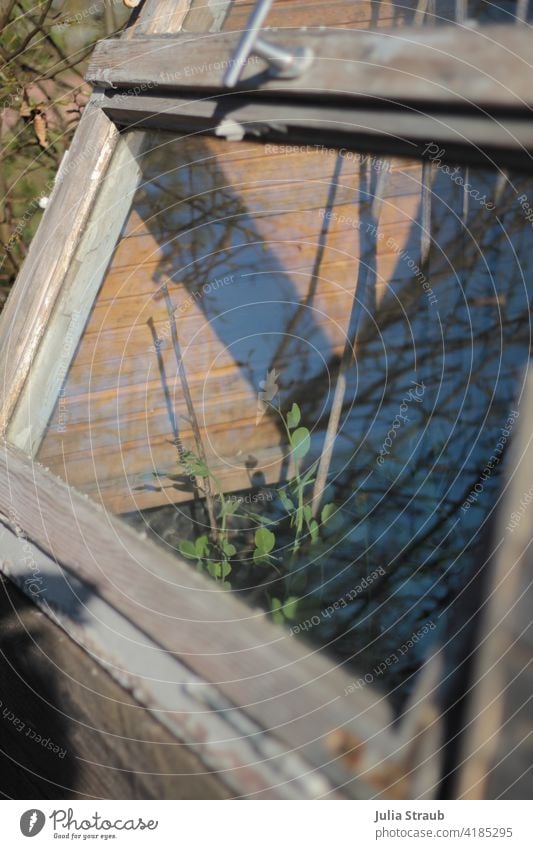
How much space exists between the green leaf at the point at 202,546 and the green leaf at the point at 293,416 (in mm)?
219

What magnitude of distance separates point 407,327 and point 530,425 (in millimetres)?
508

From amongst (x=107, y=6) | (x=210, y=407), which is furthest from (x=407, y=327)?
(x=107, y=6)

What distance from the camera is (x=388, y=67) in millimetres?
771

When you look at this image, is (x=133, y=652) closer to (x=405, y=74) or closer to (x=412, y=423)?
(x=412, y=423)

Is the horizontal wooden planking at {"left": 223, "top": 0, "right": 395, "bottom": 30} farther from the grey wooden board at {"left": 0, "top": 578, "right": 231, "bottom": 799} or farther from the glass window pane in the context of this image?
the grey wooden board at {"left": 0, "top": 578, "right": 231, "bottom": 799}

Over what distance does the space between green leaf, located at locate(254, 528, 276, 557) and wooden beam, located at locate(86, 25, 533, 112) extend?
2.07 feet

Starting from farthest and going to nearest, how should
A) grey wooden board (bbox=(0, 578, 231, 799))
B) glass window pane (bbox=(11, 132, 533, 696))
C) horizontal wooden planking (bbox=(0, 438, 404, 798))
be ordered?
1. glass window pane (bbox=(11, 132, 533, 696))
2. grey wooden board (bbox=(0, 578, 231, 799))
3. horizontal wooden planking (bbox=(0, 438, 404, 798))

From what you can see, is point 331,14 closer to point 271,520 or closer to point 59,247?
point 59,247

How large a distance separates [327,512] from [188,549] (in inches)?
8.5

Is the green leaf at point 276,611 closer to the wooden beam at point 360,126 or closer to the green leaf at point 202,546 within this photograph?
the green leaf at point 202,546

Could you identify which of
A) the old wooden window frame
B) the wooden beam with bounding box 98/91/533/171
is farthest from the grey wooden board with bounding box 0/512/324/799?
the wooden beam with bounding box 98/91/533/171

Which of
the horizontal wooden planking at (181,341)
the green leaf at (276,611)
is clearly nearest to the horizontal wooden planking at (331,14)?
the horizontal wooden planking at (181,341)

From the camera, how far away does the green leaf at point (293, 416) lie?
1.25 m

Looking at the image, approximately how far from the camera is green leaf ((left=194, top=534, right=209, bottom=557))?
1.20m
